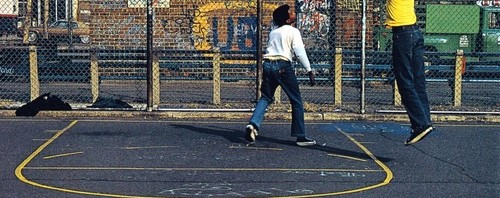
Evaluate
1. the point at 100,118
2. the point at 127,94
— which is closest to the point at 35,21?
the point at 127,94

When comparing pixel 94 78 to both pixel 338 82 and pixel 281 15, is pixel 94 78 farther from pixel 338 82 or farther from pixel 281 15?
pixel 281 15

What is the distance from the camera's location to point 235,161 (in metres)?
10.8

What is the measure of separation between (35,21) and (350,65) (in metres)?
17.1

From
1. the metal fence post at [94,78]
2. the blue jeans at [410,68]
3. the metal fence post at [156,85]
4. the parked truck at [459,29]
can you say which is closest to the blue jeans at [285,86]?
the blue jeans at [410,68]

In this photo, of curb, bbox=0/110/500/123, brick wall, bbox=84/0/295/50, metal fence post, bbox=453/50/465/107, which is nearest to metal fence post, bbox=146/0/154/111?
curb, bbox=0/110/500/123

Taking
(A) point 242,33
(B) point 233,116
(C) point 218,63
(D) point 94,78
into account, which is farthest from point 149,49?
(A) point 242,33

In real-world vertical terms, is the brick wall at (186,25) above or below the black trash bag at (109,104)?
above

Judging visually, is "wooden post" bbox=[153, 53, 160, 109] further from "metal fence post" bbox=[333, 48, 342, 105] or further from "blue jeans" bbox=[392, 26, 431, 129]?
"blue jeans" bbox=[392, 26, 431, 129]

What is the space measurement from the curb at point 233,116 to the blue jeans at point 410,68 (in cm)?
432

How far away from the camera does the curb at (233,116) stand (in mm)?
15312

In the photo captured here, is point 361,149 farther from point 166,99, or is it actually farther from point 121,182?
point 166,99

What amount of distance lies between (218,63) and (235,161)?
665cm

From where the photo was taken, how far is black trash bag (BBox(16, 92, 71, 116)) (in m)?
15.2

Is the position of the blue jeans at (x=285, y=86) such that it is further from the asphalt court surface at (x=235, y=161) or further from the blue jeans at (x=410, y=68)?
the blue jeans at (x=410, y=68)
